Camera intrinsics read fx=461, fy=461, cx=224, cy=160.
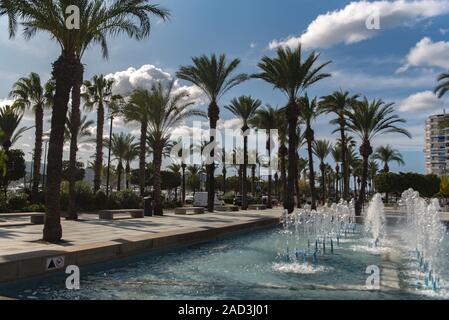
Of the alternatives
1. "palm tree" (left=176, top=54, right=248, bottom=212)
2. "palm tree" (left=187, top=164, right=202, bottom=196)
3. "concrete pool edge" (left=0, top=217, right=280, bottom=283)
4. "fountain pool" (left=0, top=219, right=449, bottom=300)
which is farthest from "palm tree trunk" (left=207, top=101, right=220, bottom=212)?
"palm tree" (left=187, top=164, right=202, bottom=196)

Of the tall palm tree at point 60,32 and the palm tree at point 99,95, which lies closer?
the tall palm tree at point 60,32

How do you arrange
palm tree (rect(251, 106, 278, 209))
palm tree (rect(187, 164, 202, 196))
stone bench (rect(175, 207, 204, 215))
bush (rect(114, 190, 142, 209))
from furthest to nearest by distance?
palm tree (rect(187, 164, 202, 196)) < palm tree (rect(251, 106, 278, 209)) < bush (rect(114, 190, 142, 209)) < stone bench (rect(175, 207, 204, 215))

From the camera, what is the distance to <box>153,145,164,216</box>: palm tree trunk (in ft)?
88.2

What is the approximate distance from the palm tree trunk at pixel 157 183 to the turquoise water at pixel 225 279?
14.2m

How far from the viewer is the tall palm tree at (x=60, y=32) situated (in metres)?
12.3

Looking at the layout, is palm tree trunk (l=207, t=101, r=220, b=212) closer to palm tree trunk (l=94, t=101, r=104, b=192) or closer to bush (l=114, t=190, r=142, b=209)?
bush (l=114, t=190, r=142, b=209)

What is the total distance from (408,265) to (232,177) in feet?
310

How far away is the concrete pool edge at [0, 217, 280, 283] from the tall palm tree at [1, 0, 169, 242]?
2379mm

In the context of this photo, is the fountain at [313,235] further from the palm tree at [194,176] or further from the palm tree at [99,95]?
the palm tree at [194,176]

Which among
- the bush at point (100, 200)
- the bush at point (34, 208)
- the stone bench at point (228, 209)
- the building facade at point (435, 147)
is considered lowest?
the stone bench at point (228, 209)

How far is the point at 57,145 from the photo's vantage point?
1247 centimetres

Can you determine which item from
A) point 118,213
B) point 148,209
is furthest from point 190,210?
point 118,213

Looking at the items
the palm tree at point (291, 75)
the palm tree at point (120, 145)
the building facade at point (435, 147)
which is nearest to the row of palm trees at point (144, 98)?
the palm tree at point (291, 75)
